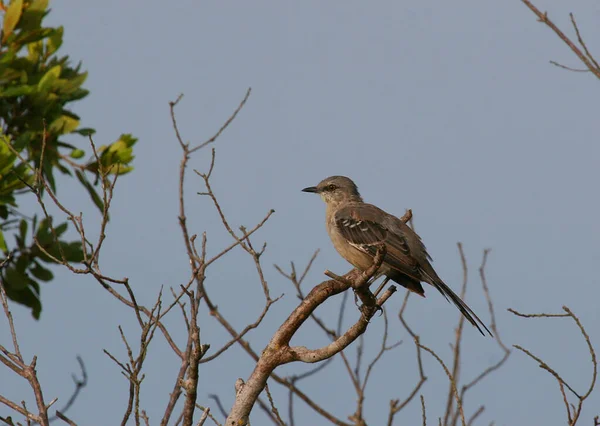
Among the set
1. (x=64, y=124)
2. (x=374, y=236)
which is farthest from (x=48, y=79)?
(x=374, y=236)

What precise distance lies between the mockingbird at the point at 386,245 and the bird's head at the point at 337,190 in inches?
14.7

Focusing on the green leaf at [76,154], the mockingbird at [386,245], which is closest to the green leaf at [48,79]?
the green leaf at [76,154]

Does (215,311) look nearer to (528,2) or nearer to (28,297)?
(28,297)

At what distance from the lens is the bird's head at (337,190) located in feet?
32.2

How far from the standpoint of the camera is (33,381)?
5125mm

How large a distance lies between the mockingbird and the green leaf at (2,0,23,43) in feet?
11.9

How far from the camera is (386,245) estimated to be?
7387 millimetres

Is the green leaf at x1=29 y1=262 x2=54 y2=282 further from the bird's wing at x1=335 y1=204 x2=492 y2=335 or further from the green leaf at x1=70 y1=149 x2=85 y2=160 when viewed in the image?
the bird's wing at x1=335 y1=204 x2=492 y2=335

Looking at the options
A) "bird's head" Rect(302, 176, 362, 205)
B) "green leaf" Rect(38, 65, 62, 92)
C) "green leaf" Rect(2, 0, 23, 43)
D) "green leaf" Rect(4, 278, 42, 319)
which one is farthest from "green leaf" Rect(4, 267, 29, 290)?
Result: "bird's head" Rect(302, 176, 362, 205)

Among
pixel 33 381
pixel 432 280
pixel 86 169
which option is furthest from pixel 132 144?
pixel 33 381

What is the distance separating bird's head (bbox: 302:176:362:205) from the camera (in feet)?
32.2

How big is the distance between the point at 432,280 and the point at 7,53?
4.50m

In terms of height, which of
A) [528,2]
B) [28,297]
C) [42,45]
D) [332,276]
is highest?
[42,45]

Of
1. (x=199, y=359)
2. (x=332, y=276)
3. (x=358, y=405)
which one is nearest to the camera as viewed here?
(x=199, y=359)
